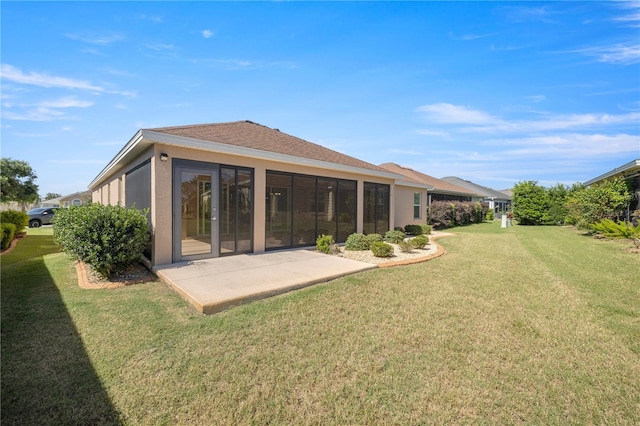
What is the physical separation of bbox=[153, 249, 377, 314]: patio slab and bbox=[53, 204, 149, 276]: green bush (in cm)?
82

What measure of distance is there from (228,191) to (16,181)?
20197mm

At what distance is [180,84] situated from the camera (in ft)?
34.0

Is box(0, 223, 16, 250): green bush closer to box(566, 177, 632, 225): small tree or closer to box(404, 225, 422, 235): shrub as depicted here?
box(404, 225, 422, 235): shrub

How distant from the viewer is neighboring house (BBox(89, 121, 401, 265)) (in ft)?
22.3

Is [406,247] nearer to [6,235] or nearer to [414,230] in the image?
[414,230]

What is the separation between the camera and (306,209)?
32.5ft

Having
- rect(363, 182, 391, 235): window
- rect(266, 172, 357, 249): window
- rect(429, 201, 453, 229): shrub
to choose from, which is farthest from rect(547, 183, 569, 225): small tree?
rect(266, 172, 357, 249): window

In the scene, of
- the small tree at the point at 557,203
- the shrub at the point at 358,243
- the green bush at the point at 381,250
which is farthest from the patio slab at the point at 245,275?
the small tree at the point at 557,203

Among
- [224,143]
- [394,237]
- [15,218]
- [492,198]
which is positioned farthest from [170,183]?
[492,198]

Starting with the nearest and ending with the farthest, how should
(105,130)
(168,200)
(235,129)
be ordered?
(168,200)
(235,129)
(105,130)

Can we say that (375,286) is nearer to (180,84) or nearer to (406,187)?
(180,84)

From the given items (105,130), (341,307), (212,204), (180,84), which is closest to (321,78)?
(180,84)

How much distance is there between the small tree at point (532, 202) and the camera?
23094 millimetres

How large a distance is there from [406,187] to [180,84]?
12.4 metres
